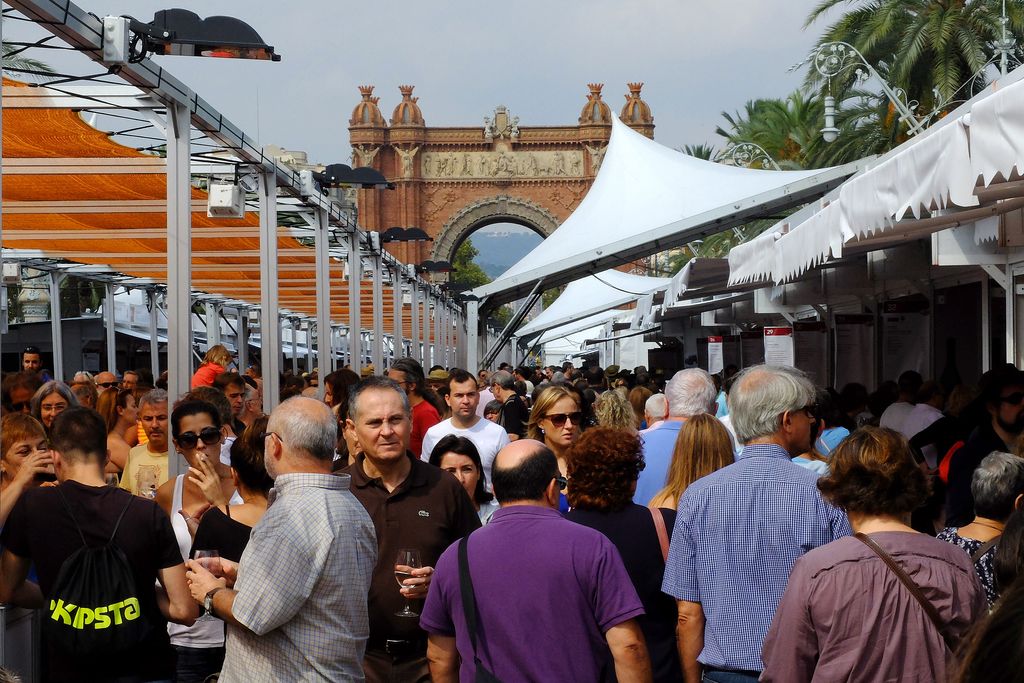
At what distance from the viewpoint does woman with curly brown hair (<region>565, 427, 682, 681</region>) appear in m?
4.78

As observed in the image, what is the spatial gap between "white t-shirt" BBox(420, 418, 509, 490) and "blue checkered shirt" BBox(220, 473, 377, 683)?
3.71m

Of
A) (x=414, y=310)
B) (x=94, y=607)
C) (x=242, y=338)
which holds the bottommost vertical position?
(x=94, y=607)

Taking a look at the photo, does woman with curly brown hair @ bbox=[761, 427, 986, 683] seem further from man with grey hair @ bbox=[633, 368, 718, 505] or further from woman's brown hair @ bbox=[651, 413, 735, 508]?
man with grey hair @ bbox=[633, 368, 718, 505]

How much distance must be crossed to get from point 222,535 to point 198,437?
144 centimetres

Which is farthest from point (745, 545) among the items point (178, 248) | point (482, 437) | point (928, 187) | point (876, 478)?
point (178, 248)

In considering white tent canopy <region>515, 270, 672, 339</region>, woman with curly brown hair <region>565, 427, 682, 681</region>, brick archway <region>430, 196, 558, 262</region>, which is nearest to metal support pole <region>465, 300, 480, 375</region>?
white tent canopy <region>515, 270, 672, 339</region>

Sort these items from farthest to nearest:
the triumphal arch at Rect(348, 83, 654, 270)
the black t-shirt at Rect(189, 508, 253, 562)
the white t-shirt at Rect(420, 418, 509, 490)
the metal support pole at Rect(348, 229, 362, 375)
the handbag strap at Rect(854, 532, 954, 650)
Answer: the triumphal arch at Rect(348, 83, 654, 270) → the metal support pole at Rect(348, 229, 362, 375) → the white t-shirt at Rect(420, 418, 509, 490) → the black t-shirt at Rect(189, 508, 253, 562) → the handbag strap at Rect(854, 532, 954, 650)

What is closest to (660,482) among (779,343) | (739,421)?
(739,421)

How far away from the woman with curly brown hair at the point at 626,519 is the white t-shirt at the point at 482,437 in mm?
2860

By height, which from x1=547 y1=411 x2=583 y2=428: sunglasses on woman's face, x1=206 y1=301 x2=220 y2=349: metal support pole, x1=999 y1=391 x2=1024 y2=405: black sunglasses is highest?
x1=206 y1=301 x2=220 y2=349: metal support pole

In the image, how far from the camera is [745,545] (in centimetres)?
449

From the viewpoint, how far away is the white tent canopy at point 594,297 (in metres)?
38.7

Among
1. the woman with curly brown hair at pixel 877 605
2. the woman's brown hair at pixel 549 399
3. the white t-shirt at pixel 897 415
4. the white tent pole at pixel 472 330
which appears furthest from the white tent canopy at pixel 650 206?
the woman with curly brown hair at pixel 877 605

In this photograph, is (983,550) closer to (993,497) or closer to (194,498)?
(993,497)
